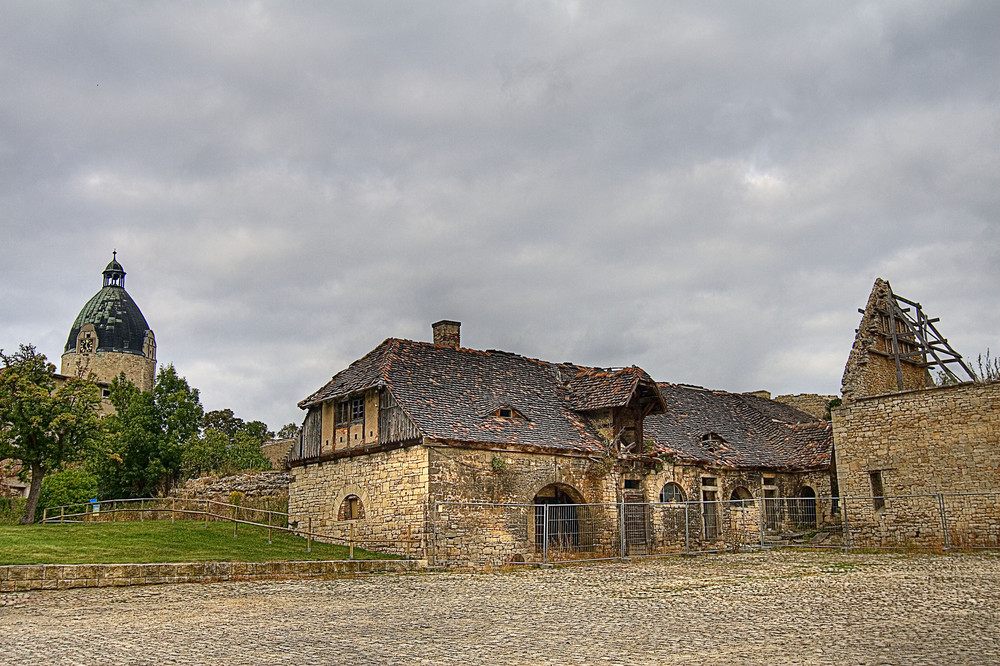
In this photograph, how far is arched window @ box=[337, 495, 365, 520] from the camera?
2392cm

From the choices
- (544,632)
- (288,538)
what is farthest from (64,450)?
(544,632)

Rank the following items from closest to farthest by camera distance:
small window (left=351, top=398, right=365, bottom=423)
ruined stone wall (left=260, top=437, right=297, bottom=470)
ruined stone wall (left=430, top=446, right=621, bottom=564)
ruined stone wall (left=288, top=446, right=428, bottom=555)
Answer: ruined stone wall (left=430, top=446, right=621, bottom=564) < ruined stone wall (left=288, top=446, right=428, bottom=555) < small window (left=351, top=398, right=365, bottom=423) < ruined stone wall (left=260, top=437, right=297, bottom=470)

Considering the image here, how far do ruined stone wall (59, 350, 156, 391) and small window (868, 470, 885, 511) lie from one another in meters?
60.6

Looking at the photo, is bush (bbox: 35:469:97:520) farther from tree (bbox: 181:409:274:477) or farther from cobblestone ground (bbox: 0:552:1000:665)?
cobblestone ground (bbox: 0:552:1000:665)

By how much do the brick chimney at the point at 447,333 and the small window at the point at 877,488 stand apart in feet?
44.6

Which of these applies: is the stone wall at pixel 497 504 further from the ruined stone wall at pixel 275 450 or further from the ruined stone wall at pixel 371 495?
the ruined stone wall at pixel 275 450

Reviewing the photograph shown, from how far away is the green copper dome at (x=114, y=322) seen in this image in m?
71.3

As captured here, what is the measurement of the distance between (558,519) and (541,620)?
11.7m

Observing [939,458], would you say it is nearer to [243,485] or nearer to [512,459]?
[512,459]

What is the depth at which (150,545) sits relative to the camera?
19.7 m

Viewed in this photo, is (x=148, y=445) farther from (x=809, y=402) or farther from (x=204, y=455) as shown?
(x=809, y=402)

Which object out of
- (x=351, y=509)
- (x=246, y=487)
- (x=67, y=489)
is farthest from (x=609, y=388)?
(x=67, y=489)

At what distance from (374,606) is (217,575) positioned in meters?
5.28

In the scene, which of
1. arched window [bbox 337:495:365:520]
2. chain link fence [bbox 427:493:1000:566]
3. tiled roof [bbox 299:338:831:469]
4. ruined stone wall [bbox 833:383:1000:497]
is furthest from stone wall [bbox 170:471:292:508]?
ruined stone wall [bbox 833:383:1000:497]
